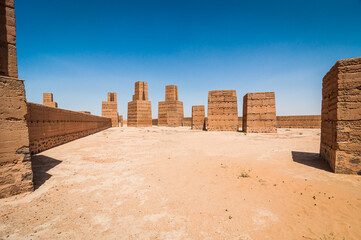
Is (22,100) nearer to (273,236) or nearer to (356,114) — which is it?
(273,236)

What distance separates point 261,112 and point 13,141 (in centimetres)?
1697

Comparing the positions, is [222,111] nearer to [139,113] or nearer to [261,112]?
[261,112]

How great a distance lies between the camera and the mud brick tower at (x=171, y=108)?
30844 millimetres

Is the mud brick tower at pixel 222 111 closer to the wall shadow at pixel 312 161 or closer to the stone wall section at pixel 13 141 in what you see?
the wall shadow at pixel 312 161

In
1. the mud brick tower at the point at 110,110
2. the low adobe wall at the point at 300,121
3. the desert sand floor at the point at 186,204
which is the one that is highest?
the mud brick tower at the point at 110,110

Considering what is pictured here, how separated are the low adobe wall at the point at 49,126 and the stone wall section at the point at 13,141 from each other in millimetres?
1670

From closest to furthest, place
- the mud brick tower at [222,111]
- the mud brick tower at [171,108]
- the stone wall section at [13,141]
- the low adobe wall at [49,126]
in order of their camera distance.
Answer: the stone wall section at [13,141], the low adobe wall at [49,126], the mud brick tower at [222,111], the mud brick tower at [171,108]

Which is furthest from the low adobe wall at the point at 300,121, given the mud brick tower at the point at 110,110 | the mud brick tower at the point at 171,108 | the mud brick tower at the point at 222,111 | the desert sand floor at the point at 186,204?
the mud brick tower at the point at 110,110

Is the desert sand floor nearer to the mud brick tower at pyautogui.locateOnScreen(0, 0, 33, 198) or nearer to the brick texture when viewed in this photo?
the mud brick tower at pyautogui.locateOnScreen(0, 0, 33, 198)

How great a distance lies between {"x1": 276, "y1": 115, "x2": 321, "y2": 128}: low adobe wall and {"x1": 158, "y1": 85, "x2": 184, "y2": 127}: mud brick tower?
16.7m

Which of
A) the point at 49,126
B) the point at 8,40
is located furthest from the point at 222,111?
the point at 8,40

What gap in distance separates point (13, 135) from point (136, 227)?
11.1 ft

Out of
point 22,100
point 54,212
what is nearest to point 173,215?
point 54,212

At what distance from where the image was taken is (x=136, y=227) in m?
2.59
